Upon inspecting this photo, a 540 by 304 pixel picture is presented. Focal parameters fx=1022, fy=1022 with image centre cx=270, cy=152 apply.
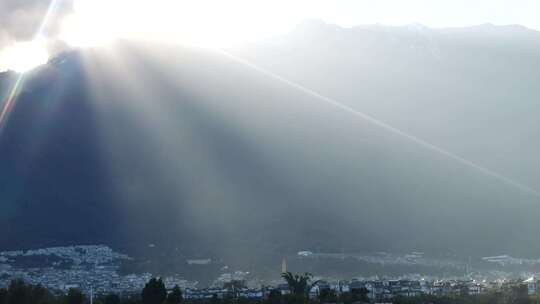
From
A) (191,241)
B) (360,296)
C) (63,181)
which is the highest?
(63,181)

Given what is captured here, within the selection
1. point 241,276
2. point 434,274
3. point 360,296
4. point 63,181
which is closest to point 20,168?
point 63,181

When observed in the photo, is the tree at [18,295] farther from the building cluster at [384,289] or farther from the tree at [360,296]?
the tree at [360,296]

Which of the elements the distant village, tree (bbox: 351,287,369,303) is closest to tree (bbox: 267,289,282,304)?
tree (bbox: 351,287,369,303)

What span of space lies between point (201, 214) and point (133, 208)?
10.2 meters

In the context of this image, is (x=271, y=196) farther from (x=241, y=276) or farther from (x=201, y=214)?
(x=241, y=276)

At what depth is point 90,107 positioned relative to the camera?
497 feet

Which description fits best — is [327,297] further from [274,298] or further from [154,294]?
[154,294]

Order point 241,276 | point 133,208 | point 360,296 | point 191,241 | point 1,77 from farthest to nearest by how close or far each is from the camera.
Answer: point 1,77 → point 133,208 → point 191,241 → point 241,276 → point 360,296

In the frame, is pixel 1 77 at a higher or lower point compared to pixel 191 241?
higher

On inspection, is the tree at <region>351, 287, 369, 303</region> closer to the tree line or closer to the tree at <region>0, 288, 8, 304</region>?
the tree line

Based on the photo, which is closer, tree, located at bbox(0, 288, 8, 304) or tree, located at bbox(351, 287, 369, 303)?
tree, located at bbox(0, 288, 8, 304)

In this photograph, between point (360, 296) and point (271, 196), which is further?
point (271, 196)

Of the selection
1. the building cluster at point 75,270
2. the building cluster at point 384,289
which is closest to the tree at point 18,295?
the building cluster at point 384,289

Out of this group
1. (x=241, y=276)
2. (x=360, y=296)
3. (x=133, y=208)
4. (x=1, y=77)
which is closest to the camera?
(x=360, y=296)
